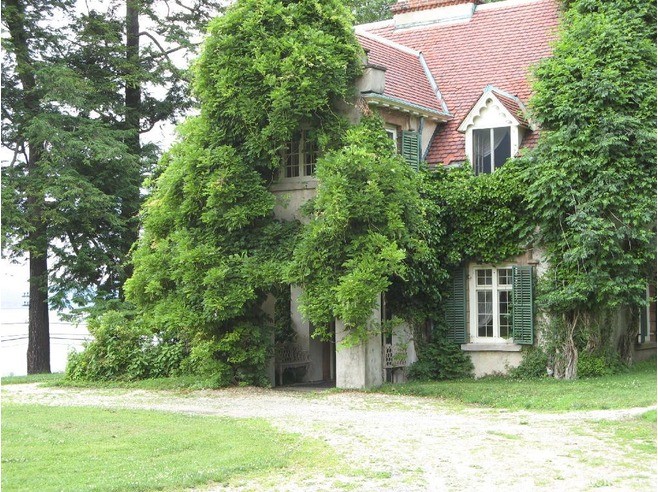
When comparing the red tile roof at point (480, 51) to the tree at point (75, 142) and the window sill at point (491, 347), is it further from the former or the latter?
the tree at point (75, 142)

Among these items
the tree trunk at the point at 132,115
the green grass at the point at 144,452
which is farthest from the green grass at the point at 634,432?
Answer: the tree trunk at the point at 132,115

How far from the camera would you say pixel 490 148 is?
76.5ft

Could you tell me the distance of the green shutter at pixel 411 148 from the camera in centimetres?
2298

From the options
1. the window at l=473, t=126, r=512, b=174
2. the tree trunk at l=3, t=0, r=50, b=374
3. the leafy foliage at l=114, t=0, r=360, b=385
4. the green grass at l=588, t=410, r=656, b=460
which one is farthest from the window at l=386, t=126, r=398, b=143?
the tree trunk at l=3, t=0, r=50, b=374

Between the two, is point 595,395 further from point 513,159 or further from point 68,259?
point 68,259

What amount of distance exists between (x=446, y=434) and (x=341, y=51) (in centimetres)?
1017

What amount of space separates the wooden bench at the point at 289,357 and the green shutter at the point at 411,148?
5.37m

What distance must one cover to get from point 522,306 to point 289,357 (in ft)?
19.1

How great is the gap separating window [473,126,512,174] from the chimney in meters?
6.32

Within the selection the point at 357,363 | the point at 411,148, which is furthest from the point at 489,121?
the point at 357,363

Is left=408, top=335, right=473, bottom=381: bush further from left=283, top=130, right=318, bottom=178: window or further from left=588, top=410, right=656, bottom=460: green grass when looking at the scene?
left=588, top=410, right=656, bottom=460: green grass

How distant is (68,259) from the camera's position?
28328 millimetres

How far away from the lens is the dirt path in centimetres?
1057

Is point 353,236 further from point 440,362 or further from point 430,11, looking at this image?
point 430,11
